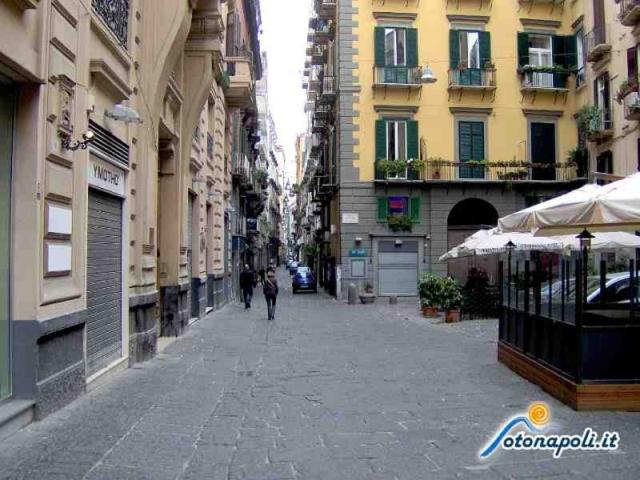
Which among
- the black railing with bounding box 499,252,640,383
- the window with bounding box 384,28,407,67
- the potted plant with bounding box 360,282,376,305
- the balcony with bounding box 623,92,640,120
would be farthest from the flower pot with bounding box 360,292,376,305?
the black railing with bounding box 499,252,640,383

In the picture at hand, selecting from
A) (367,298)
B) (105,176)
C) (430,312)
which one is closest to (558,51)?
(367,298)

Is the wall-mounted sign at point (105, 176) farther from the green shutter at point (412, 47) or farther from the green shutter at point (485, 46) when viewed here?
the green shutter at point (485, 46)

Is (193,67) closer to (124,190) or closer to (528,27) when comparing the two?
(124,190)

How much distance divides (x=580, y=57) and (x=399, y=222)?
420 inches

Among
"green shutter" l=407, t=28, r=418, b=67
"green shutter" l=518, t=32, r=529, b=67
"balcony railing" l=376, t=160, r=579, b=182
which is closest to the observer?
"balcony railing" l=376, t=160, r=579, b=182

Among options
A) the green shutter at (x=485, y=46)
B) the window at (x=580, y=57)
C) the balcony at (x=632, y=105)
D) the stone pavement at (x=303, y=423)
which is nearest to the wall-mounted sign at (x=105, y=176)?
the stone pavement at (x=303, y=423)

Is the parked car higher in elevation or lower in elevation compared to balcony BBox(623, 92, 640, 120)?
lower

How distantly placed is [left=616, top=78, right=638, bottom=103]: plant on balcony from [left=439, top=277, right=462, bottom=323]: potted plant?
875cm

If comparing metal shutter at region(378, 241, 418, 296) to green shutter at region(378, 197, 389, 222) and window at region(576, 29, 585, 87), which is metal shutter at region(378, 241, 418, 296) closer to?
green shutter at region(378, 197, 389, 222)

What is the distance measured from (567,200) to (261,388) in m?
4.48

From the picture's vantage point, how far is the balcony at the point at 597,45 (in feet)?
79.6

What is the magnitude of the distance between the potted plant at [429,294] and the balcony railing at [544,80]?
1253 centimetres

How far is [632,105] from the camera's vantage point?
21.1 m

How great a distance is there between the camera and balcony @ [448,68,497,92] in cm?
2850
